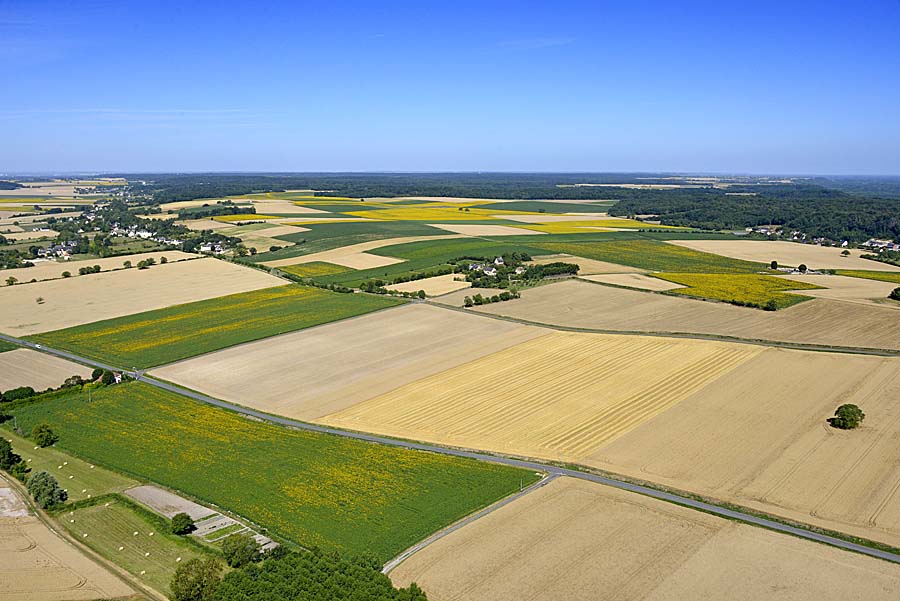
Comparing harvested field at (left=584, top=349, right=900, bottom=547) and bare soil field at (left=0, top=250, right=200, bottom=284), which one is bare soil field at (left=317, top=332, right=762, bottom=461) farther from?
bare soil field at (left=0, top=250, right=200, bottom=284)

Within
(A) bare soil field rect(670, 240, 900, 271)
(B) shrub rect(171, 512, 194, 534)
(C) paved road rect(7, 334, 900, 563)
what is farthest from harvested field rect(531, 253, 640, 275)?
(B) shrub rect(171, 512, 194, 534)

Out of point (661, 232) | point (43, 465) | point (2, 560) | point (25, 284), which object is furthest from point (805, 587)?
point (661, 232)

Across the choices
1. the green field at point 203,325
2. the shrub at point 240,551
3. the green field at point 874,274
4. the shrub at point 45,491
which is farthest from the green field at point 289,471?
the green field at point 874,274

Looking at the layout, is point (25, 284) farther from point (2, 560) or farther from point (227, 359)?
point (2, 560)

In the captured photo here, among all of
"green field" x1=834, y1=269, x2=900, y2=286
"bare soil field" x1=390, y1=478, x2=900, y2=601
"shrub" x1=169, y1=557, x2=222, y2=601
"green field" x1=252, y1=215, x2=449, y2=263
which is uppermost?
"green field" x1=252, y1=215, x2=449, y2=263

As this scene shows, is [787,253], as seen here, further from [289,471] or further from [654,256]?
[289,471]

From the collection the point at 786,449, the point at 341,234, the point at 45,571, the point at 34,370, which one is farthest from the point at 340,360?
the point at 341,234
